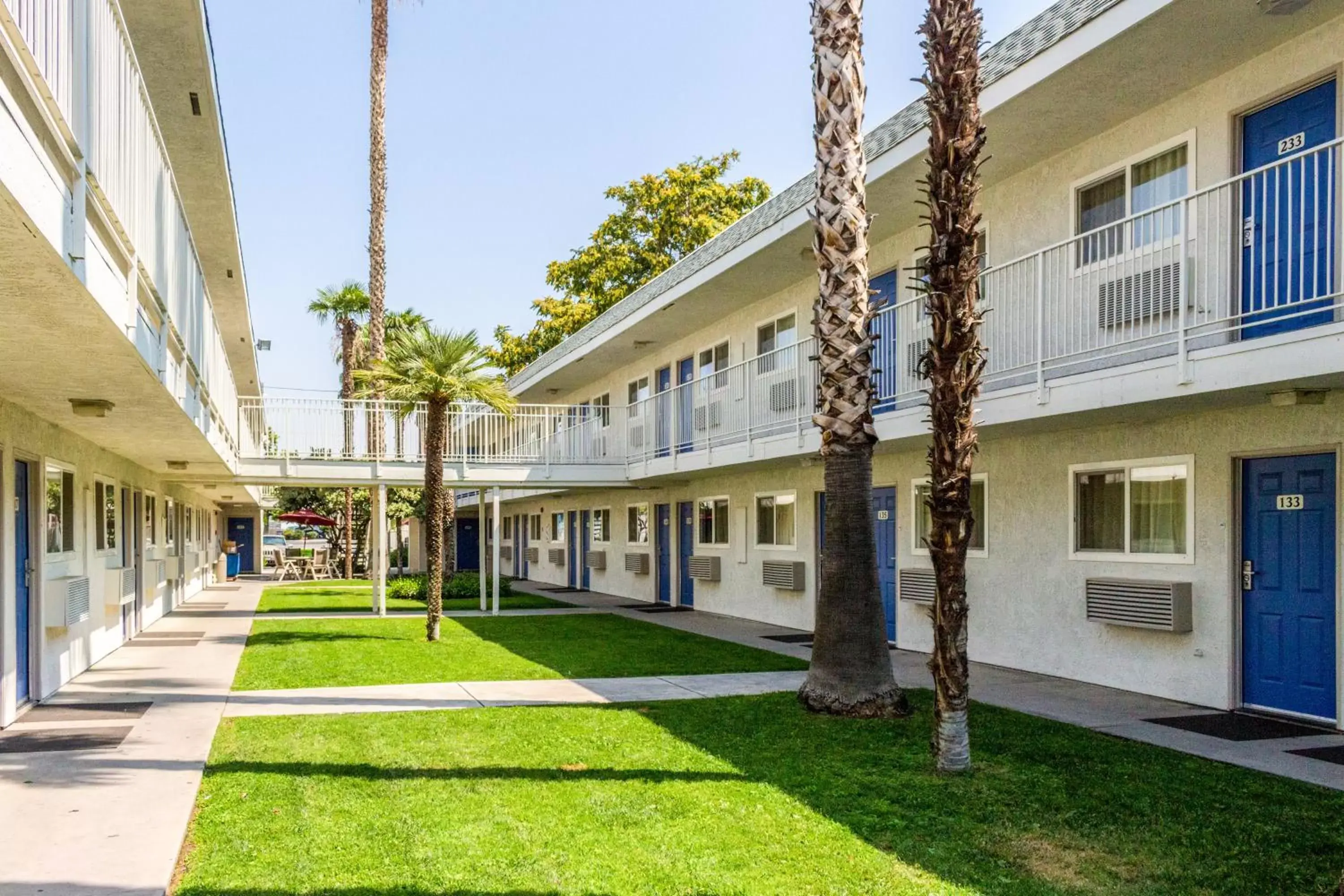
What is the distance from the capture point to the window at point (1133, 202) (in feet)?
33.1

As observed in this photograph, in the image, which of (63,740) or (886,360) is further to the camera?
(886,360)

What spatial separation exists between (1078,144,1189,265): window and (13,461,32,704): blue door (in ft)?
33.5

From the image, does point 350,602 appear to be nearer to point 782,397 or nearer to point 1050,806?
point 782,397

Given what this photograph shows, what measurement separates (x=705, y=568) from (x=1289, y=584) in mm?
12707

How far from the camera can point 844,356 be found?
9.74 metres

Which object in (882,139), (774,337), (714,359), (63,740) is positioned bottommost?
(63,740)

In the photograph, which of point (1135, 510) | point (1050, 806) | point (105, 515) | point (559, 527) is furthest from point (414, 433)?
point (1050, 806)

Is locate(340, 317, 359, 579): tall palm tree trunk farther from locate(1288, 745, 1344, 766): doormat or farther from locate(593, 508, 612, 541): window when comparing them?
locate(1288, 745, 1344, 766): doormat

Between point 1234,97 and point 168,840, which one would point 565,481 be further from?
point 168,840

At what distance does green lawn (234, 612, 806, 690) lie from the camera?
12.4m

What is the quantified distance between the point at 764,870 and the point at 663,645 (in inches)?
403

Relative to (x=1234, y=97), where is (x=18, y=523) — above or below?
below

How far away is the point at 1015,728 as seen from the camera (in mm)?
8797

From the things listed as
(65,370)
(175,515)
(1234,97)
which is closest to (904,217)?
(1234,97)
